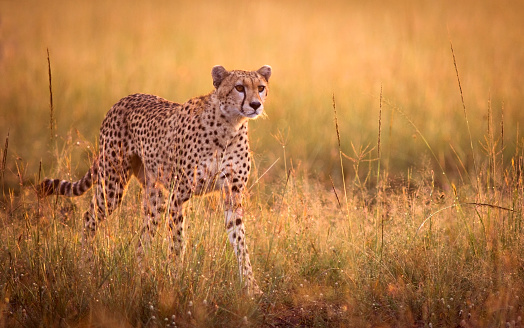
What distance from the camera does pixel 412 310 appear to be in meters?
3.22

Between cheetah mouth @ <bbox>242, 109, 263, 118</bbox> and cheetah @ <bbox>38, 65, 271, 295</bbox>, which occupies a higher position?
cheetah mouth @ <bbox>242, 109, 263, 118</bbox>

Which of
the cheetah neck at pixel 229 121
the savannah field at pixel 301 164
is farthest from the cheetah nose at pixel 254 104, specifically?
the savannah field at pixel 301 164

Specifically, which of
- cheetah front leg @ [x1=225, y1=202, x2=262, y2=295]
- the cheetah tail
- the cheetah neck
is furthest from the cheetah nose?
the cheetah tail


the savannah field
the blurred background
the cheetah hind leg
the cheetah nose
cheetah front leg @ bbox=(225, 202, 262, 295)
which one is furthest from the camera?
the blurred background

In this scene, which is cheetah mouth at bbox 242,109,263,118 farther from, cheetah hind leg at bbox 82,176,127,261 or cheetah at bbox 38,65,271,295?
cheetah hind leg at bbox 82,176,127,261

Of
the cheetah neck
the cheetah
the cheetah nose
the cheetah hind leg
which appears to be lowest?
the cheetah hind leg

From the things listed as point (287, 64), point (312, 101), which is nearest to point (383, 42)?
point (287, 64)

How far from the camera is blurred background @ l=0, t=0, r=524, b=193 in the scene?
21.5 ft

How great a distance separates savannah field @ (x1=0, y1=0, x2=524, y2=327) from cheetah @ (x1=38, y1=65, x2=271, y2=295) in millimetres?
123

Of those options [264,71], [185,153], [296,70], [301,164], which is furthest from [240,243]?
[296,70]

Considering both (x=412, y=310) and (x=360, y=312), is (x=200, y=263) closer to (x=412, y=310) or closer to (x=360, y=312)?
(x=360, y=312)

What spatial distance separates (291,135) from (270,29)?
534 centimetres

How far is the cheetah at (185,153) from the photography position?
3848 millimetres

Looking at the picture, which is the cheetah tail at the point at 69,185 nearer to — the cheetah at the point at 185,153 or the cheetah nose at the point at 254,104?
the cheetah at the point at 185,153
